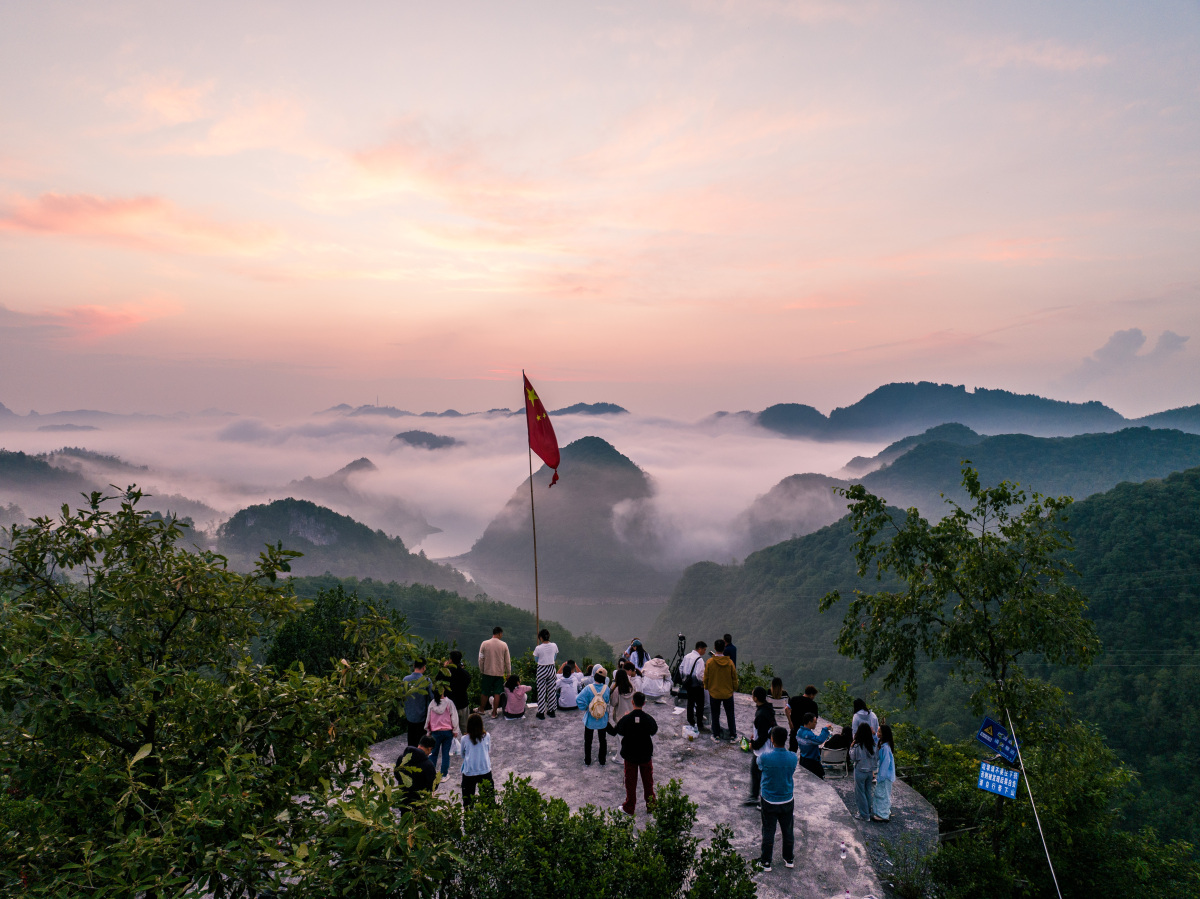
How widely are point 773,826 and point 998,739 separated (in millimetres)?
3417

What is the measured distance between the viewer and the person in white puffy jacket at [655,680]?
13.4 meters

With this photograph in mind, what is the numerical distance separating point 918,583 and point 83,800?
10334 mm

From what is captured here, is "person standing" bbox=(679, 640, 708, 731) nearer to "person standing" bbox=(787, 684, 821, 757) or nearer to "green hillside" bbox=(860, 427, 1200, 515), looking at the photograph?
"person standing" bbox=(787, 684, 821, 757)

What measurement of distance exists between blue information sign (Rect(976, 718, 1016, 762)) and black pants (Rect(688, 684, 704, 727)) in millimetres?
4820

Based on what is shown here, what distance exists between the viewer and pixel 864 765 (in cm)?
921

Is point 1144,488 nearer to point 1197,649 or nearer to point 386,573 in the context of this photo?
point 1197,649

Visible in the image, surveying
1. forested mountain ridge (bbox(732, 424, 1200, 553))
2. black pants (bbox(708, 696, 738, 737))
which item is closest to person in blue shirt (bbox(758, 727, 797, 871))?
black pants (bbox(708, 696, 738, 737))

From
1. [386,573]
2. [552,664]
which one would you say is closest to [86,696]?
[552,664]

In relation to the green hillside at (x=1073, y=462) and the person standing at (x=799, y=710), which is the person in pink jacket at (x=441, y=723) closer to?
the person standing at (x=799, y=710)

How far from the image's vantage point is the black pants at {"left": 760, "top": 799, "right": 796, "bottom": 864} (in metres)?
7.82

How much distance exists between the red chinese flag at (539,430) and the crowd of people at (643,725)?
578cm

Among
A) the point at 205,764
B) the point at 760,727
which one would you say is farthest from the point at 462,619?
the point at 205,764

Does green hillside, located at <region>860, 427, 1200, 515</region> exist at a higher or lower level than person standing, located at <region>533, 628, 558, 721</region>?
lower

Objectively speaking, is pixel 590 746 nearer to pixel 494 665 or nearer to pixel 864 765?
pixel 494 665
